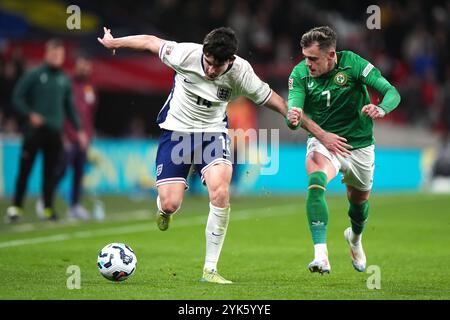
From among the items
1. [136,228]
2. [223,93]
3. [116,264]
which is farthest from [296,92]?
[136,228]

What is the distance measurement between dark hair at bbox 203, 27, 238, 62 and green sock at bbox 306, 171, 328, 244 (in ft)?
4.27

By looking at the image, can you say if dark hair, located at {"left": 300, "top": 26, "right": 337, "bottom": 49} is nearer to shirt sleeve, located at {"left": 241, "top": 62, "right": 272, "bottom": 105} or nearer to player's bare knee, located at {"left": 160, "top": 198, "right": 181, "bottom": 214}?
shirt sleeve, located at {"left": 241, "top": 62, "right": 272, "bottom": 105}

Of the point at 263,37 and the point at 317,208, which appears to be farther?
the point at 263,37

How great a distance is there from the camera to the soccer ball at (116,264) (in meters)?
7.77

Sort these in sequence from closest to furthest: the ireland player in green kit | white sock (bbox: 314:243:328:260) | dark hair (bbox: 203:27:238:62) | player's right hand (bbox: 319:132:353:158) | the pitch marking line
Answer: white sock (bbox: 314:243:328:260), dark hair (bbox: 203:27:238:62), the ireland player in green kit, player's right hand (bbox: 319:132:353:158), the pitch marking line

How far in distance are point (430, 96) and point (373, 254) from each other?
57.9 feet

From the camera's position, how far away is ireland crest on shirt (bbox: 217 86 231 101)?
825cm

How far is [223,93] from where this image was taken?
27.2 ft

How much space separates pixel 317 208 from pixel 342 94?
3.77 ft

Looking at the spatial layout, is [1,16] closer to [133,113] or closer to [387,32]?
[133,113]

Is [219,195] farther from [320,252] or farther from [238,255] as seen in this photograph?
[238,255]

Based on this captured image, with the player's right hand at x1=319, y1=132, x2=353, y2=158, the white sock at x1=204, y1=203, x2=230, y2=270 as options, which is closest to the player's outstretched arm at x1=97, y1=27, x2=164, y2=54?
the white sock at x1=204, y1=203, x2=230, y2=270

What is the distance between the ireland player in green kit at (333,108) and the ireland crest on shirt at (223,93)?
54 cm

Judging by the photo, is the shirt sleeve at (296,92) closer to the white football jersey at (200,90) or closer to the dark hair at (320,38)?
the white football jersey at (200,90)
